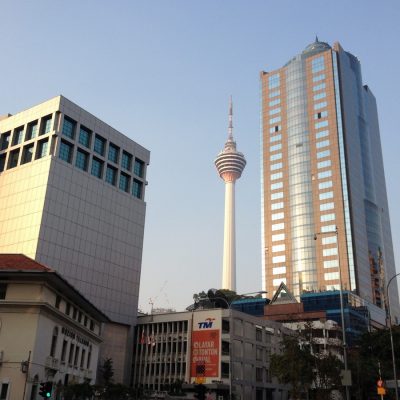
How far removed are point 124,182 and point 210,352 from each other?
44801 millimetres

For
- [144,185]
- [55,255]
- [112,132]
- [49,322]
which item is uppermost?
[112,132]

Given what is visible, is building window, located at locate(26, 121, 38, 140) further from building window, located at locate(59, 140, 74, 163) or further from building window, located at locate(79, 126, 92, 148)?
building window, located at locate(79, 126, 92, 148)

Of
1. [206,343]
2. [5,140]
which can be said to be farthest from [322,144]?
[5,140]

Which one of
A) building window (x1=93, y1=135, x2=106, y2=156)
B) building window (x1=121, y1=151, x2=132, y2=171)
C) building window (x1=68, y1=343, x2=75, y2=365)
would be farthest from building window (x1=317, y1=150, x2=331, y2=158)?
building window (x1=68, y1=343, x2=75, y2=365)

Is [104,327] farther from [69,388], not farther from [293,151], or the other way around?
[293,151]

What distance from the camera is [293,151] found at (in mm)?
199125

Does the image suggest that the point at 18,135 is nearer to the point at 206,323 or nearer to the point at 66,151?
the point at 66,151

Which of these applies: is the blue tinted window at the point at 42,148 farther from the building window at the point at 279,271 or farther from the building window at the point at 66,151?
the building window at the point at 279,271

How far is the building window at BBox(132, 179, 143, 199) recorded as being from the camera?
121m

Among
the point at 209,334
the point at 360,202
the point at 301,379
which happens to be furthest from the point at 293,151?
the point at 301,379

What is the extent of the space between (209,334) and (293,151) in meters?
117

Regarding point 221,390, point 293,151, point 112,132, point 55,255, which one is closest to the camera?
point 221,390

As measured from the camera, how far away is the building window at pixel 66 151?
4131 inches

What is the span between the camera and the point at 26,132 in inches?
4355
